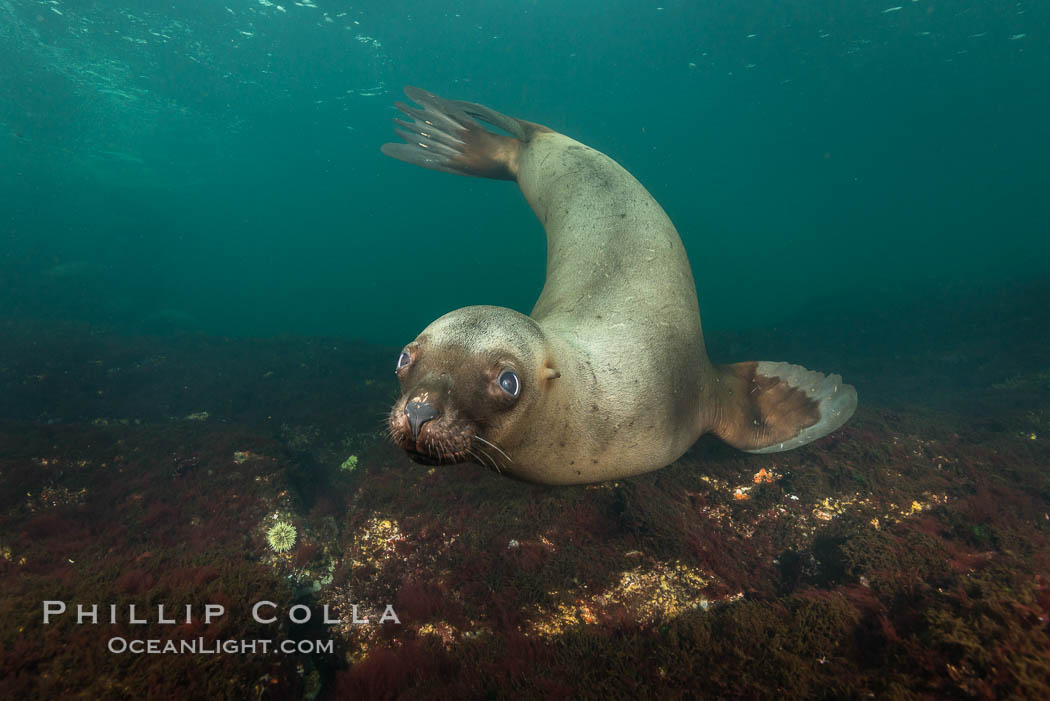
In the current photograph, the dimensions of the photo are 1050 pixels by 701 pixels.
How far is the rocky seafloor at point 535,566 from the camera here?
1954 mm

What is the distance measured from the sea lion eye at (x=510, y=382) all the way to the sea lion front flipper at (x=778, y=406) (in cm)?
236

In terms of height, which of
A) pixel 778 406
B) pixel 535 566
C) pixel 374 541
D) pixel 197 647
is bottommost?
pixel 374 541

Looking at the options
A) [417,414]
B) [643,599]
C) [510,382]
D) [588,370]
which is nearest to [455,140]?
[588,370]

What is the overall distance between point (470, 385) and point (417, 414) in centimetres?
28

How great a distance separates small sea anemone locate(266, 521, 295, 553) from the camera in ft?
11.8

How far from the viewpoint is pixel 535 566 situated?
3.06 metres

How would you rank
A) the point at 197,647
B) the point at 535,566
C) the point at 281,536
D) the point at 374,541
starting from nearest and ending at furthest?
the point at 197,647 → the point at 535,566 → the point at 374,541 → the point at 281,536

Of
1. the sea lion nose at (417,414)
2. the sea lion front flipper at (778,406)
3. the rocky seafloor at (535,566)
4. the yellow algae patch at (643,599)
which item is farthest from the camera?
the sea lion front flipper at (778,406)

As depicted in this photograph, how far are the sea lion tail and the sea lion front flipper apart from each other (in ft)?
11.6

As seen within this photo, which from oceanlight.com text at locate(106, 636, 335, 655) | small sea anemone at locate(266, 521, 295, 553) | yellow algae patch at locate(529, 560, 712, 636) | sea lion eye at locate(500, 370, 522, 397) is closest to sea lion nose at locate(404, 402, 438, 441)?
sea lion eye at locate(500, 370, 522, 397)

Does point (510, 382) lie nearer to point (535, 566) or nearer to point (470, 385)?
point (470, 385)

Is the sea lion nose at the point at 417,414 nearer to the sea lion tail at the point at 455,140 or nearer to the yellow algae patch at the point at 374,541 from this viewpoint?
the yellow algae patch at the point at 374,541

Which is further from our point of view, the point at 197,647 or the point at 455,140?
the point at 455,140

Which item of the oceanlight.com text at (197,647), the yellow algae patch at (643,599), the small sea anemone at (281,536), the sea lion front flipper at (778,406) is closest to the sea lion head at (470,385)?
the yellow algae patch at (643,599)
